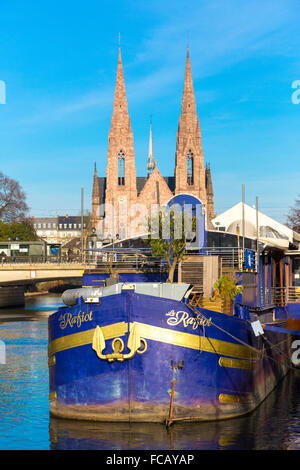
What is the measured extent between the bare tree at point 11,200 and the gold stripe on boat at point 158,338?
77372 millimetres

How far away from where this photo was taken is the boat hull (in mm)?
17797

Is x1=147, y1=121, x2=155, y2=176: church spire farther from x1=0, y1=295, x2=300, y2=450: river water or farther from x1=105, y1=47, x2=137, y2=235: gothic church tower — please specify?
x1=0, y1=295, x2=300, y2=450: river water

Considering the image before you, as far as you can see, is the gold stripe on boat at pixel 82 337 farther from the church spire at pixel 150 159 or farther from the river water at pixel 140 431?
the church spire at pixel 150 159

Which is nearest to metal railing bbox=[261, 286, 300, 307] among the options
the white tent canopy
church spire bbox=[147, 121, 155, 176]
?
the white tent canopy

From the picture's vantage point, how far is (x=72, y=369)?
1862 cm

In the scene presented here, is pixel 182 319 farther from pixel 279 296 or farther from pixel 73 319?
pixel 279 296

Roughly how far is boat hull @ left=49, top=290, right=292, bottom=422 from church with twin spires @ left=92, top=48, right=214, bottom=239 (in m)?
112

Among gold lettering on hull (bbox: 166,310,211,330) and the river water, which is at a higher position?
gold lettering on hull (bbox: 166,310,211,330)

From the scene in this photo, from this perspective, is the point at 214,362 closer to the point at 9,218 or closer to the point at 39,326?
the point at 39,326

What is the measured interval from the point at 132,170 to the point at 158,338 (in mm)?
119121

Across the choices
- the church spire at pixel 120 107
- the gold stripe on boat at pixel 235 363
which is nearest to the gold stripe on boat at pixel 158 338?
the gold stripe on boat at pixel 235 363

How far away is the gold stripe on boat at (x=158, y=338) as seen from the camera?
17.8 meters

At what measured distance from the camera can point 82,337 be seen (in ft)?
60.3

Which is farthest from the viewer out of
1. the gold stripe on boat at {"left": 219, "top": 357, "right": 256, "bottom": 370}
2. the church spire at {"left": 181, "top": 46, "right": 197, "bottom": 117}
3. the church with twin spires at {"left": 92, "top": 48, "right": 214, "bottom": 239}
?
the church spire at {"left": 181, "top": 46, "right": 197, "bottom": 117}
